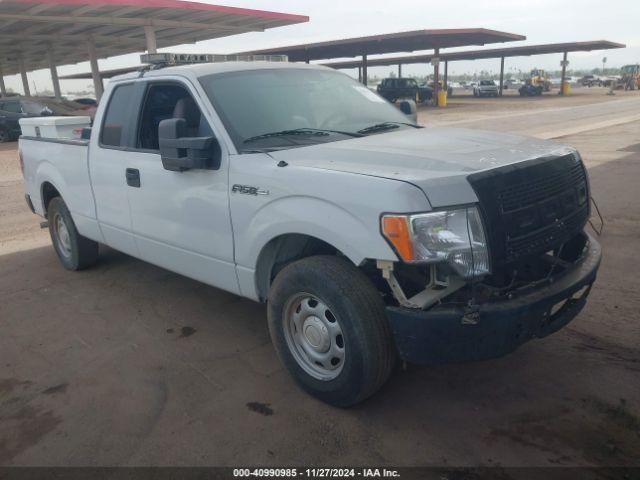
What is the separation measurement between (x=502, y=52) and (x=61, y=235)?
169 ft

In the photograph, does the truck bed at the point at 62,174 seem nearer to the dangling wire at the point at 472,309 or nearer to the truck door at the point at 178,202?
the truck door at the point at 178,202

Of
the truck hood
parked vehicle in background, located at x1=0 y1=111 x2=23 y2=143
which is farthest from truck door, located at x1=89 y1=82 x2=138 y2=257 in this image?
parked vehicle in background, located at x1=0 y1=111 x2=23 y2=143

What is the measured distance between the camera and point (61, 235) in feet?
19.8

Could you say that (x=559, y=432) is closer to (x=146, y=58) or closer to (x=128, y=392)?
(x=128, y=392)

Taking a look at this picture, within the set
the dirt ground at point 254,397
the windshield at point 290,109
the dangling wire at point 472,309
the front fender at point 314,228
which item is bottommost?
the dirt ground at point 254,397

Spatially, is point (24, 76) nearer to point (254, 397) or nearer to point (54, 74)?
point (54, 74)

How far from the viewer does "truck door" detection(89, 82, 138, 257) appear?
4.58 metres

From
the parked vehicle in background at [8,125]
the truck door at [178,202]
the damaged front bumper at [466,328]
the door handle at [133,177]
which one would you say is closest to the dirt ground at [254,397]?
the damaged front bumper at [466,328]

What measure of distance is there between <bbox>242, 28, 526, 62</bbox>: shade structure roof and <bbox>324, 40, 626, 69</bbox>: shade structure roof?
5.20m

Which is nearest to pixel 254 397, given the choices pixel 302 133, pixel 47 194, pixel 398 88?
pixel 302 133

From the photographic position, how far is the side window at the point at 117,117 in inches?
181

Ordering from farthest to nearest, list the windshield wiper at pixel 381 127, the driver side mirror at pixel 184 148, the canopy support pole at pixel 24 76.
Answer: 1. the canopy support pole at pixel 24 76
2. the windshield wiper at pixel 381 127
3. the driver side mirror at pixel 184 148

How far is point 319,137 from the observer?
3758mm

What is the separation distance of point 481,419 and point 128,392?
7.04 feet
